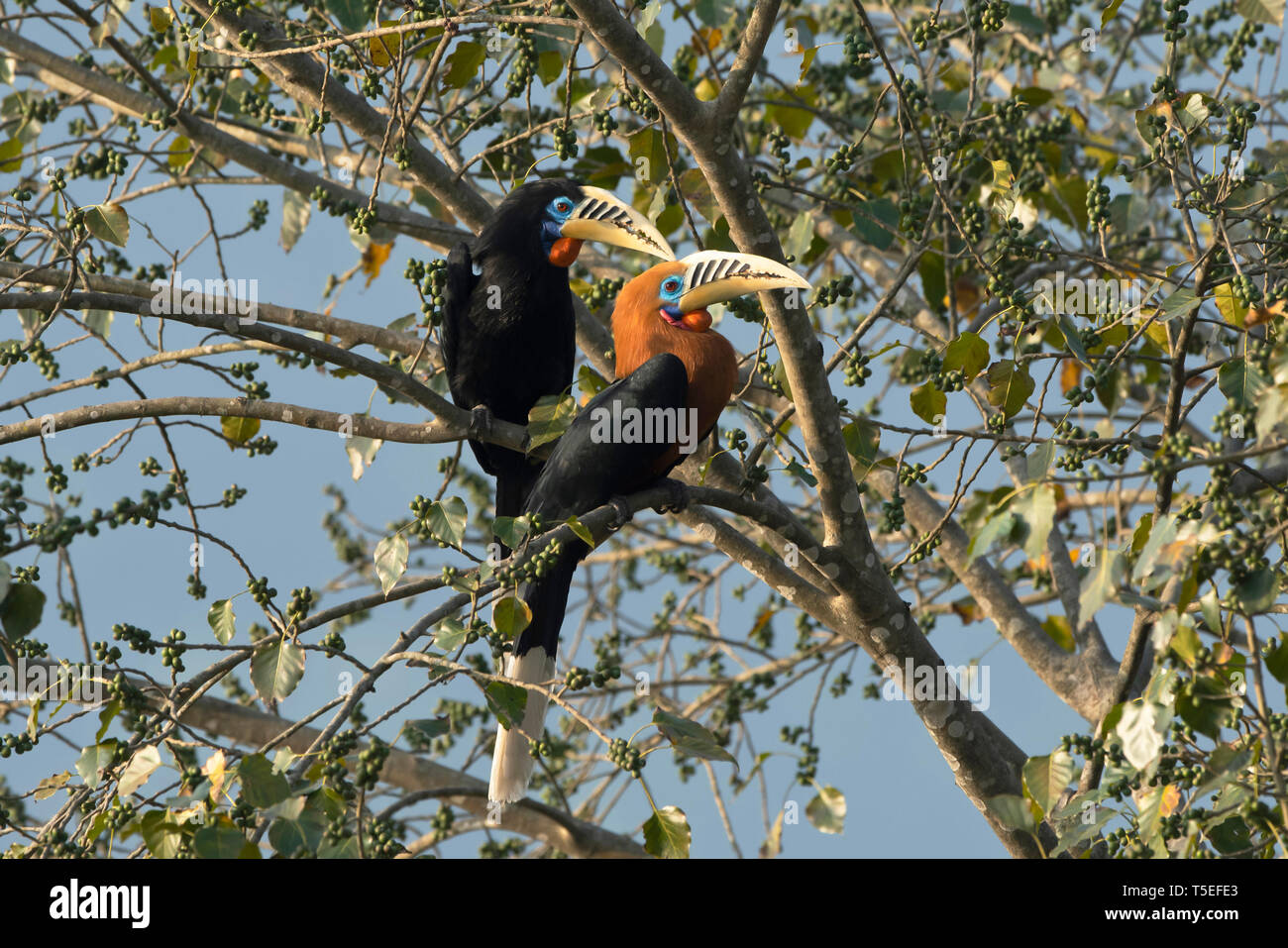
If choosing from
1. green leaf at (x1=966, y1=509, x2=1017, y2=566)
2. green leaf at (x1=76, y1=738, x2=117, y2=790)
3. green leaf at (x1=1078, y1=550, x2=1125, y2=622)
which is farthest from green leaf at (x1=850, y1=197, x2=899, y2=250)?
green leaf at (x1=76, y1=738, x2=117, y2=790)

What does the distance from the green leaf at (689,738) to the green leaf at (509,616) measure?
1.14ft

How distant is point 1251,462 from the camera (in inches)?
190

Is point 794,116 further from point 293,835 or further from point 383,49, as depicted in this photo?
point 293,835

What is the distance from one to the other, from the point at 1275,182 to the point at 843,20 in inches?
110

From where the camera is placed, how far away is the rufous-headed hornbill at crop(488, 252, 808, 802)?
3506mm

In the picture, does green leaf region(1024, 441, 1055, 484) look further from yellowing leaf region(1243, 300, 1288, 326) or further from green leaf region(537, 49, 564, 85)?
green leaf region(537, 49, 564, 85)

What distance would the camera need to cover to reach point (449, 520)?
2934 mm

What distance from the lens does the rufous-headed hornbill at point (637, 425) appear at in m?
3.51

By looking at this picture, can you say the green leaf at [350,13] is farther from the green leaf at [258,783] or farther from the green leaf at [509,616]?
the green leaf at [258,783]

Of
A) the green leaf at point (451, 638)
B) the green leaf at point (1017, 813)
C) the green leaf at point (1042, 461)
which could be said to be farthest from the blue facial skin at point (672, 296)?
the green leaf at point (1017, 813)

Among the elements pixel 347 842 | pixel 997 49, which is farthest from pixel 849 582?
pixel 997 49

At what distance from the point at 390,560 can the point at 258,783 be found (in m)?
0.71

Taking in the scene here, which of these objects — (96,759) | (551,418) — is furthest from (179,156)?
(96,759)

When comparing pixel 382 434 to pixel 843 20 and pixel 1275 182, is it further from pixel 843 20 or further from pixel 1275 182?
pixel 843 20
